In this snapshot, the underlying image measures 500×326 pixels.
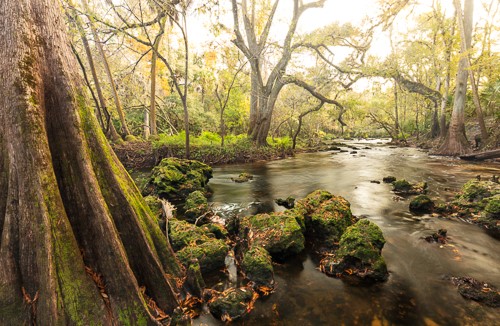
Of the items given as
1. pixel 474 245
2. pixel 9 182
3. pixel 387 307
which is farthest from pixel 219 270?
pixel 474 245

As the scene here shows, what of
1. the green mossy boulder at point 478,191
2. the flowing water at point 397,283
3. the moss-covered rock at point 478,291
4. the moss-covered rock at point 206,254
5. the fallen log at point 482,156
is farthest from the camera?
the fallen log at point 482,156

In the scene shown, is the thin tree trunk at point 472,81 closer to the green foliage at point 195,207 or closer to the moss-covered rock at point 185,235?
the green foliage at point 195,207

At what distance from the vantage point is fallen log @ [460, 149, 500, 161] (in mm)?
13261

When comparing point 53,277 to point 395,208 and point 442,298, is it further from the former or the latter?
point 395,208

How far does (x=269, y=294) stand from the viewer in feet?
12.7

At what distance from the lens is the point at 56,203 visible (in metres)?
2.44

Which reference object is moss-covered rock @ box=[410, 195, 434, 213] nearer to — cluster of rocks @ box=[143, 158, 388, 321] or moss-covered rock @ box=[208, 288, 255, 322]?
cluster of rocks @ box=[143, 158, 388, 321]

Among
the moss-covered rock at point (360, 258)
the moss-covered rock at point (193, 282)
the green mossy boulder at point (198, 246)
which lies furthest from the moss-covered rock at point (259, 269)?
the moss-covered rock at point (360, 258)

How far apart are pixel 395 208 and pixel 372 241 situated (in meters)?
3.88

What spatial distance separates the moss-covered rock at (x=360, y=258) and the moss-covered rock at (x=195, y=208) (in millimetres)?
3611

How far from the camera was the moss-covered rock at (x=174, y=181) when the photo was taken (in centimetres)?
911

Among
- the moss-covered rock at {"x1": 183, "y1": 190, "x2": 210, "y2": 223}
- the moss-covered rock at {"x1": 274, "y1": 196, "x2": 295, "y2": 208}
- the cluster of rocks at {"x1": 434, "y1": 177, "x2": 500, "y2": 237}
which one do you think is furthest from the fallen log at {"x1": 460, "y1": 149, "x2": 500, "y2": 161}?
the moss-covered rock at {"x1": 183, "y1": 190, "x2": 210, "y2": 223}

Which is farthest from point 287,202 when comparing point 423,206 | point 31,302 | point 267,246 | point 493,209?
point 31,302

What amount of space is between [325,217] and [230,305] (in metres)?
3.00
